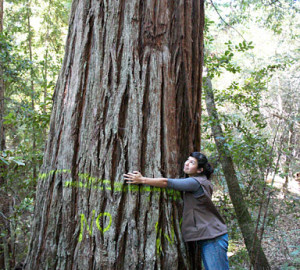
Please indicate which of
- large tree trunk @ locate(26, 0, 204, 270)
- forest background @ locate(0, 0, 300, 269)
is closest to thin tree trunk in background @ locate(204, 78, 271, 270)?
forest background @ locate(0, 0, 300, 269)

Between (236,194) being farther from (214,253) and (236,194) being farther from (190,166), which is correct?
(190,166)

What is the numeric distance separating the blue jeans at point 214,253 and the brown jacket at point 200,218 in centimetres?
8

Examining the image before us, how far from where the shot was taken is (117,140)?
7.91 ft

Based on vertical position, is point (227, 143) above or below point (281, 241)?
above

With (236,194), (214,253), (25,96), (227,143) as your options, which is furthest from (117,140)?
(25,96)

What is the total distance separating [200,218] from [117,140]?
39.9 inches

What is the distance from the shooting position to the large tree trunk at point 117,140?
2279 millimetres

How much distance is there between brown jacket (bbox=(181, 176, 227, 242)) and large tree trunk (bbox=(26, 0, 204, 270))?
0.12m

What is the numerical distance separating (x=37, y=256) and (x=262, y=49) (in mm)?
18269

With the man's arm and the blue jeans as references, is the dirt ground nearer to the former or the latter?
the blue jeans

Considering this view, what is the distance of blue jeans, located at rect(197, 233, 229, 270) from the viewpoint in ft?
8.43

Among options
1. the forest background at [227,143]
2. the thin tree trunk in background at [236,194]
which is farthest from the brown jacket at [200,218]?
the thin tree trunk in background at [236,194]

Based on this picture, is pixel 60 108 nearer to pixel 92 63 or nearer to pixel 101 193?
pixel 92 63

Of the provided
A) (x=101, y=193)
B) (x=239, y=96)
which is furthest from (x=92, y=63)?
(x=239, y=96)
